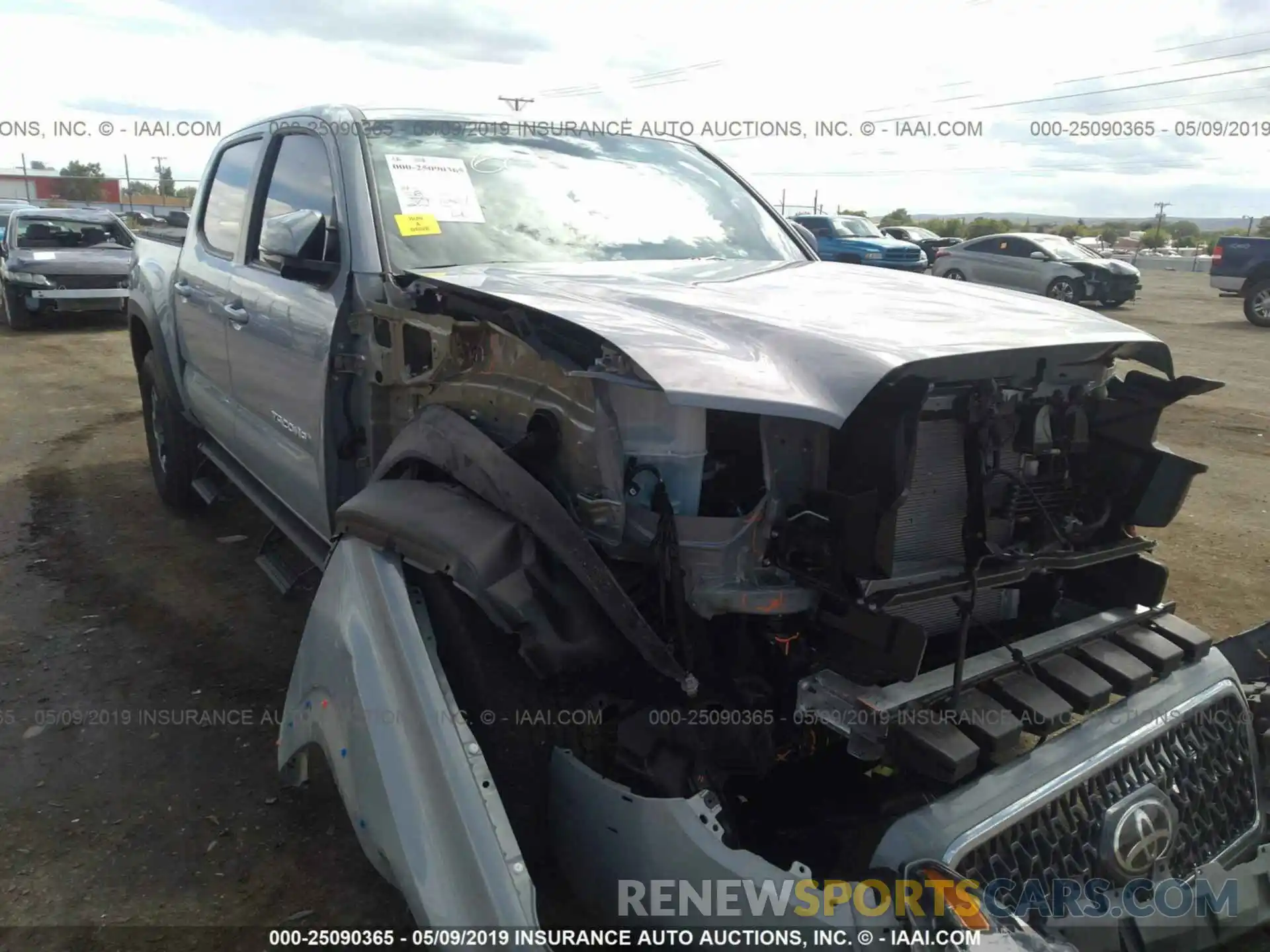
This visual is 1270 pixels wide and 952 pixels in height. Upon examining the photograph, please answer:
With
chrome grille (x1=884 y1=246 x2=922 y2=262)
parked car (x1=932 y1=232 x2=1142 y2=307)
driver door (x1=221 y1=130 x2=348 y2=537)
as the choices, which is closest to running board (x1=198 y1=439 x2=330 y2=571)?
driver door (x1=221 y1=130 x2=348 y2=537)

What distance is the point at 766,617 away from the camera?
2033 millimetres

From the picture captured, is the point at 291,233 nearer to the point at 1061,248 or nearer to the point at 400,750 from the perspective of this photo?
the point at 400,750

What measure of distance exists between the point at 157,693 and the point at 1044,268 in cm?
1721

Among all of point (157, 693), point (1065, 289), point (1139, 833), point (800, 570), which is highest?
point (800, 570)

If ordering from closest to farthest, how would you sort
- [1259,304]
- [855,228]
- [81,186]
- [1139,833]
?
[1139,833]
[1259,304]
[855,228]
[81,186]

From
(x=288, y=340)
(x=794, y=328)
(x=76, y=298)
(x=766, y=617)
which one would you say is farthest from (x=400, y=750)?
(x=76, y=298)

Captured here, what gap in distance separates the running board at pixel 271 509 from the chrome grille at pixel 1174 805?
6.62 feet

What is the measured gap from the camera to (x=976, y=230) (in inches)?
1692

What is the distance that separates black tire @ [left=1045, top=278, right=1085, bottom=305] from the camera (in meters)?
17.0

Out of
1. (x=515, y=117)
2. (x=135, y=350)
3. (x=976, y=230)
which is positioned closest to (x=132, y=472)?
(x=135, y=350)

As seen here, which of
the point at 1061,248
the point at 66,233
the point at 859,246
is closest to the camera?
the point at 66,233

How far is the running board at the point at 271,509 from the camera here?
10.8ft

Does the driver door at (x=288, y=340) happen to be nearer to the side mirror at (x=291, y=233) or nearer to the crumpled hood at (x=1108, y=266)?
the side mirror at (x=291, y=233)

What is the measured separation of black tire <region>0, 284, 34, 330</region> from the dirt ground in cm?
653
